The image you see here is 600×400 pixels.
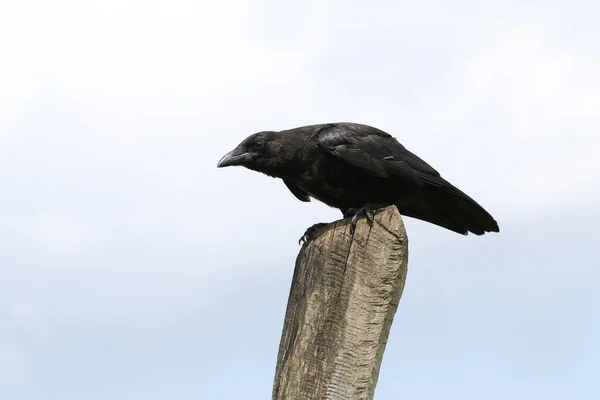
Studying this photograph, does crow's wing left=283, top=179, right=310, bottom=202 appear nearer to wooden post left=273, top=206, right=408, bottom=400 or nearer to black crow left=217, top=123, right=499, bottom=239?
black crow left=217, top=123, right=499, bottom=239

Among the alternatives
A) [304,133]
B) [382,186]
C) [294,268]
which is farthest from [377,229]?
[304,133]

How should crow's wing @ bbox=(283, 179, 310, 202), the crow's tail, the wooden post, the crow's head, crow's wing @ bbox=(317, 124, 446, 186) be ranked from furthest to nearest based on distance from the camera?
1. crow's wing @ bbox=(283, 179, 310, 202)
2. the crow's head
3. the crow's tail
4. crow's wing @ bbox=(317, 124, 446, 186)
5. the wooden post

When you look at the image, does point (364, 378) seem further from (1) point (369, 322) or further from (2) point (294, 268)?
(2) point (294, 268)

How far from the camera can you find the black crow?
24.3ft

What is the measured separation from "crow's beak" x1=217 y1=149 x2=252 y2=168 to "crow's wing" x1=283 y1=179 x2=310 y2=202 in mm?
512

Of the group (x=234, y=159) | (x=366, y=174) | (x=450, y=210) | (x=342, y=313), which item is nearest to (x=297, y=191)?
(x=234, y=159)

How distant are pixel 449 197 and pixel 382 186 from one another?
60 cm

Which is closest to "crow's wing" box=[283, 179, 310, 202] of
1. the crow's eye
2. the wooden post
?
the crow's eye

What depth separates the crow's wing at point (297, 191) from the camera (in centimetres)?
832

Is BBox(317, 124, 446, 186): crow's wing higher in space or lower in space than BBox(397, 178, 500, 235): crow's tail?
higher

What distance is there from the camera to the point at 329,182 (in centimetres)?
762

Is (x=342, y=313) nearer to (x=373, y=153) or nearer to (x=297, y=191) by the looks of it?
(x=373, y=153)

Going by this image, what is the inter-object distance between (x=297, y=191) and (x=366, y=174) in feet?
3.79

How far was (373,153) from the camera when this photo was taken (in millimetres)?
7438
